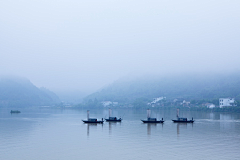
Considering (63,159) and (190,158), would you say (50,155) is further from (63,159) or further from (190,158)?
(190,158)

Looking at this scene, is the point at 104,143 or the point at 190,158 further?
the point at 104,143

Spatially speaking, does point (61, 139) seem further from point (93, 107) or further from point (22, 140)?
point (93, 107)

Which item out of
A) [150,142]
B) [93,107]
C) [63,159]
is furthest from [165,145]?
[93,107]

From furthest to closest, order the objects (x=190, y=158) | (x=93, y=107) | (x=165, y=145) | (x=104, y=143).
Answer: (x=93, y=107) < (x=104, y=143) < (x=165, y=145) < (x=190, y=158)

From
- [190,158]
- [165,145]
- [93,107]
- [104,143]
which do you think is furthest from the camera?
[93,107]

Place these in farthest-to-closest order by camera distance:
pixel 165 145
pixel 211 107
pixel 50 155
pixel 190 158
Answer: pixel 211 107 < pixel 165 145 < pixel 50 155 < pixel 190 158

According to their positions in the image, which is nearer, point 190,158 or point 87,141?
point 190,158

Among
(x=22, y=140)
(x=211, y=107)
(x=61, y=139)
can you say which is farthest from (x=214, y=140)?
(x=211, y=107)

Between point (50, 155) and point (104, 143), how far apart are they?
796 cm

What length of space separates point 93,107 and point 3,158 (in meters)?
150

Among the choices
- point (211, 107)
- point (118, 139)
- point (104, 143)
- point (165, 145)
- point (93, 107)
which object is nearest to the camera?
point (165, 145)

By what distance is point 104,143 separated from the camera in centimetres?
3097

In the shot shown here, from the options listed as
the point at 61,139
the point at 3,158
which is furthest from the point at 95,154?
the point at 61,139

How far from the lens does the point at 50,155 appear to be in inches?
963
